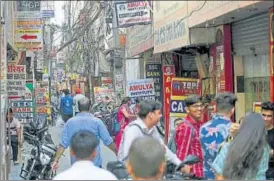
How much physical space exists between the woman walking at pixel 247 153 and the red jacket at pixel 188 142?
1418 millimetres

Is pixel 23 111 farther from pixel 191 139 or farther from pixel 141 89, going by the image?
pixel 191 139

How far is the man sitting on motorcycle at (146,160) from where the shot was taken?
Result: 4059 mm

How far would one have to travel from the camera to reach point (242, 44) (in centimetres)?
1015

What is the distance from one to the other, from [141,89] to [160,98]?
0.53 meters

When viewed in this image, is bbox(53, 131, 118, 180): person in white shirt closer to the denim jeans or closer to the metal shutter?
the metal shutter

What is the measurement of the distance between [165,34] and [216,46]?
91 cm

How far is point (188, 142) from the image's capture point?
6.75m

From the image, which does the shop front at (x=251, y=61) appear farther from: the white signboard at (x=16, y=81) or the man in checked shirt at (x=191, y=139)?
the white signboard at (x=16, y=81)

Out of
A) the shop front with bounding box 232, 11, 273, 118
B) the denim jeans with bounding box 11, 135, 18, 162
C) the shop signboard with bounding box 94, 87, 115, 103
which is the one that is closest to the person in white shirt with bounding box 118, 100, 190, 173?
the shop front with bounding box 232, 11, 273, 118

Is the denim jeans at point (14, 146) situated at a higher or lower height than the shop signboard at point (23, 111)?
lower

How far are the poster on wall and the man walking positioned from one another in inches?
345

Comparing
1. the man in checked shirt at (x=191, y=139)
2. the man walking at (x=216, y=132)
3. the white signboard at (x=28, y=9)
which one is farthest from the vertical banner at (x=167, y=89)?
the man walking at (x=216, y=132)

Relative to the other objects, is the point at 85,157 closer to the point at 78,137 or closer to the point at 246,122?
the point at 78,137

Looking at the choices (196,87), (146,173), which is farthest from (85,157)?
(196,87)
